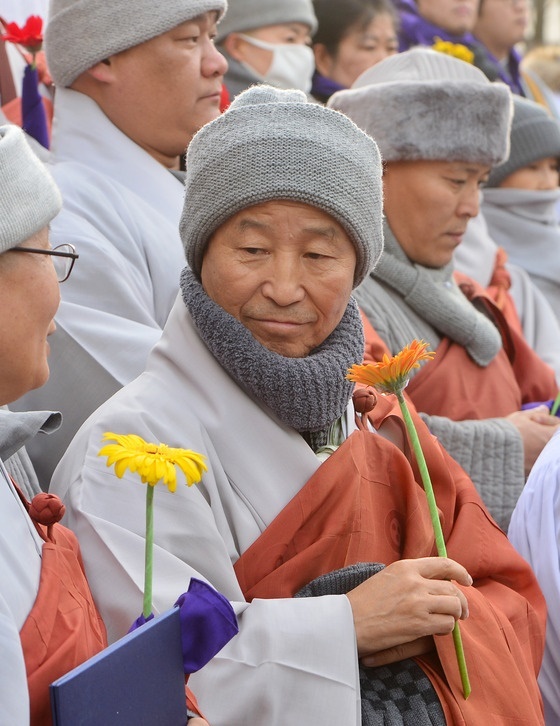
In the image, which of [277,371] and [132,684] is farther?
[277,371]

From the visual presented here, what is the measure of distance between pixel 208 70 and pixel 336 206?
141 centimetres

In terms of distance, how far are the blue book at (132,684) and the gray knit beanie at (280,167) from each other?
0.93 meters

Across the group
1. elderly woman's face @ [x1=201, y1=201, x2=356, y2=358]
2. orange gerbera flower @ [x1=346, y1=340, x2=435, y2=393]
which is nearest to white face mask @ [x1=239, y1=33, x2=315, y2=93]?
elderly woman's face @ [x1=201, y1=201, x2=356, y2=358]

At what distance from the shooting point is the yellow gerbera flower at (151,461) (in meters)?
1.74

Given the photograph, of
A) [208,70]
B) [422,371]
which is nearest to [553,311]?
[422,371]

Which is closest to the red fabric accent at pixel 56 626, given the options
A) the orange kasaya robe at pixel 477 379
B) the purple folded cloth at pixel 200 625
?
the purple folded cloth at pixel 200 625

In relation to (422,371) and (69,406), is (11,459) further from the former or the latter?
→ (422,371)

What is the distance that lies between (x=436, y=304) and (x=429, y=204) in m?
0.32

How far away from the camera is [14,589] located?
6.15ft

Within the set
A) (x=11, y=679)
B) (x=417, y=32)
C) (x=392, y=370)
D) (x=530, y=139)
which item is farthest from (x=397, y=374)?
(x=417, y=32)

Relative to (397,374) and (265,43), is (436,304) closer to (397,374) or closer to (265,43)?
(397,374)

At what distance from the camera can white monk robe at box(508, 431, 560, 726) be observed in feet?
9.73

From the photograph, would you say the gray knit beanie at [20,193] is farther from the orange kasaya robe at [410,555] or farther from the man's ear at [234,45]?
the man's ear at [234,45]

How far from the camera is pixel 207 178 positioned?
8.16 ft
